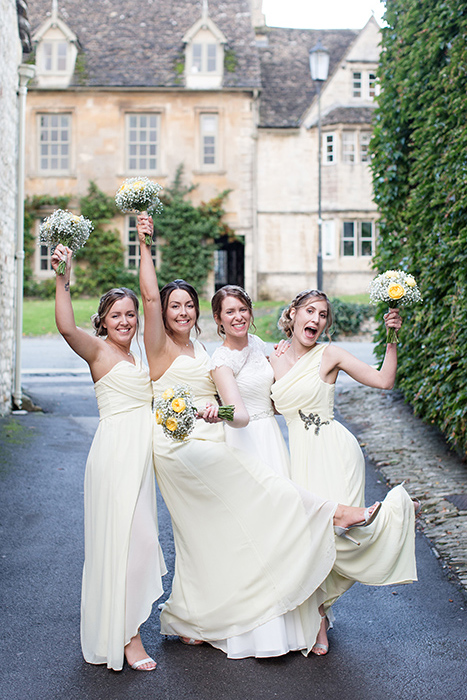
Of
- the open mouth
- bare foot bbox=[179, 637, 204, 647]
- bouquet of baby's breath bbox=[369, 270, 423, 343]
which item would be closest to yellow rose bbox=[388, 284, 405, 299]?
bouquet of baby's breath bbox=[369, 270, 423, 343]

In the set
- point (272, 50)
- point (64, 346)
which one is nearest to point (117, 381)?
point (64, 346)

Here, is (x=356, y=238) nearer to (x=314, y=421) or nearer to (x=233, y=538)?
(x=314, y=421)

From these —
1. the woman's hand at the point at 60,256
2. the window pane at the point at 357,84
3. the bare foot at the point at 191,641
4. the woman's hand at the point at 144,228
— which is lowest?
the bare foot at the point at 191,641

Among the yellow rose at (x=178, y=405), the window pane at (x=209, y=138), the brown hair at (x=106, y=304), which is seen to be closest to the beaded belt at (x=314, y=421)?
the yellow rose at (x=178, y=405)

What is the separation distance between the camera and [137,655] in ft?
13.3

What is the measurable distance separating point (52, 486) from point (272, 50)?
28383 mm

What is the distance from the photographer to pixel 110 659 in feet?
13.1

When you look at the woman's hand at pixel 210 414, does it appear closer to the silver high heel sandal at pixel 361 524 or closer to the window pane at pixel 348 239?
the silver high heel sandal at pixel 361 524

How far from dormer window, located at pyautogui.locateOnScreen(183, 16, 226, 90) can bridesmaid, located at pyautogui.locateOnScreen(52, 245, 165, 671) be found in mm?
25333

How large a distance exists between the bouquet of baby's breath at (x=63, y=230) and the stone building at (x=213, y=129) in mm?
24070

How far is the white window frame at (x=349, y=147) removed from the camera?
28766 millimetres

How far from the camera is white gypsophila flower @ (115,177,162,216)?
4.38m

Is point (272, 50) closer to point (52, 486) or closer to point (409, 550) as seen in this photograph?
point (52, 486)

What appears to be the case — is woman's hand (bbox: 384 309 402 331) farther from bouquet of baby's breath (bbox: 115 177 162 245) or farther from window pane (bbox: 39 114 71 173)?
window pane (bbox: 39 114 71 173)
